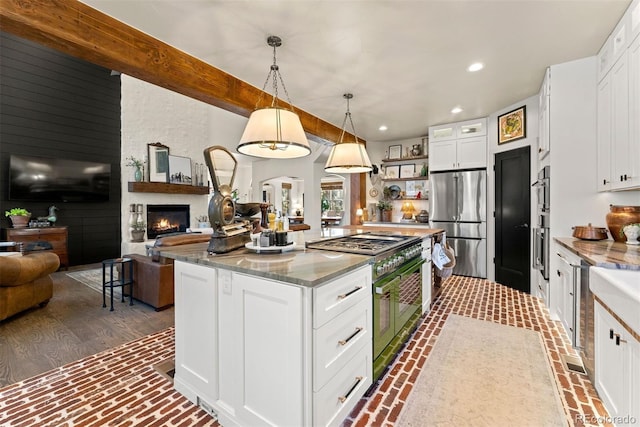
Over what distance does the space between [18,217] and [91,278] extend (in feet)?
5.27

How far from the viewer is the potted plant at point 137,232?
5777 millimetres

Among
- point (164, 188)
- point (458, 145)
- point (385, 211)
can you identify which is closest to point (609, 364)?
point (458, 145)

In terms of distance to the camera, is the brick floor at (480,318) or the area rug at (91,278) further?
the area rug at (91,278)

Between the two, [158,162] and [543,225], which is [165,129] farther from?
[543,225]

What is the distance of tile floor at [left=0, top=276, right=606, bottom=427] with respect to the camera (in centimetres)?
163

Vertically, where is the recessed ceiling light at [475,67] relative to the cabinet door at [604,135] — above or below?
above

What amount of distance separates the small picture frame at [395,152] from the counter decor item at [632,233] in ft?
13.1

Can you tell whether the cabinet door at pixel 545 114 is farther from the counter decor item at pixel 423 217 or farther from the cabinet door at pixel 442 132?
the counter decor item at pixel 423 217

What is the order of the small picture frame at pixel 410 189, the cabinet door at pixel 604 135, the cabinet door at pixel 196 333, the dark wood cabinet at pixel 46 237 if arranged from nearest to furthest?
the cabinet door at pixel 196 333, the cabinet door at pixel 604 135, the dark wood cabinet at pixel 46 237, the small picture frame at pixel 410 189

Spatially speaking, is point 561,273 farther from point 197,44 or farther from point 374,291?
point 197,44

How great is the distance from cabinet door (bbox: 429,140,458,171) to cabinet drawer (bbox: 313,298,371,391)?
4025 mm

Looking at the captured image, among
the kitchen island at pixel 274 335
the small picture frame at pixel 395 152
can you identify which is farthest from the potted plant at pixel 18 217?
the small picture frame at pixel 395 152

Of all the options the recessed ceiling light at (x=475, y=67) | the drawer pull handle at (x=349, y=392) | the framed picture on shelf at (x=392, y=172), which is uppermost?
the recessed ceiling light at (x=475, y=67)

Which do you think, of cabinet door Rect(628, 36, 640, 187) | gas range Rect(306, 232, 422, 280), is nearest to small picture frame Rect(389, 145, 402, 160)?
gas range Rect(306, 232, 422, 280)
